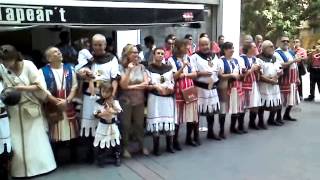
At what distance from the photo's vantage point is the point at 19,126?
5.96m

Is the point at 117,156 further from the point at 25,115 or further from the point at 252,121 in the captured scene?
the point at 252,121

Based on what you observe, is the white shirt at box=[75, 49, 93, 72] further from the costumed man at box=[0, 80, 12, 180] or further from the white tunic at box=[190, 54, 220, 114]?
the white tunic at box=[190, 54, 220, 114]

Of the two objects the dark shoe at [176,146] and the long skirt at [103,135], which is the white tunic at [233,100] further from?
the long skirt at [103,135]

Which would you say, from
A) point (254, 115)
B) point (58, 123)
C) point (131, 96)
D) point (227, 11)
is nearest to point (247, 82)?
point (254, 115)

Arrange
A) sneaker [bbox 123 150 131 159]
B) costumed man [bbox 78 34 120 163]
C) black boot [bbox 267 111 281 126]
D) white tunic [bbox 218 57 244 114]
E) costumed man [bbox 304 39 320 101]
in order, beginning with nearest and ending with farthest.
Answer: costumed man [bbox 78 34 120 163], sneaker [bbox 123 150 131 159], white tunic [bbox 218 57 244 114], black boot [bbox 267 111 281 126], costumed man [bbox 304 39 320 101]

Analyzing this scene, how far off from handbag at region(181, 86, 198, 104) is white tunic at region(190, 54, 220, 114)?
361 mm

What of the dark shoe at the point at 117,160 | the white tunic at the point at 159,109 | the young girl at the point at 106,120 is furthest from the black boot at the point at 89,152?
the white tunic at the point at 159,109

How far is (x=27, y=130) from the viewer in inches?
236

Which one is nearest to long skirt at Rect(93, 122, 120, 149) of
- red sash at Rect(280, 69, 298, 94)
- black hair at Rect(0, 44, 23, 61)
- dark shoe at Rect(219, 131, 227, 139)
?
black hair at Rect(0, 44, 23, 61)

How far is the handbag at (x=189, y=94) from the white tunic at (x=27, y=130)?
7.01ft

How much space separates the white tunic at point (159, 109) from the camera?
22.3ft

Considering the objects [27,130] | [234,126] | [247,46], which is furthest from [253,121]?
[27,130]

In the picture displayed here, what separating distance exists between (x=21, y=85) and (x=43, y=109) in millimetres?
547

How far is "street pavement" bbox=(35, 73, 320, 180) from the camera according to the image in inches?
240
